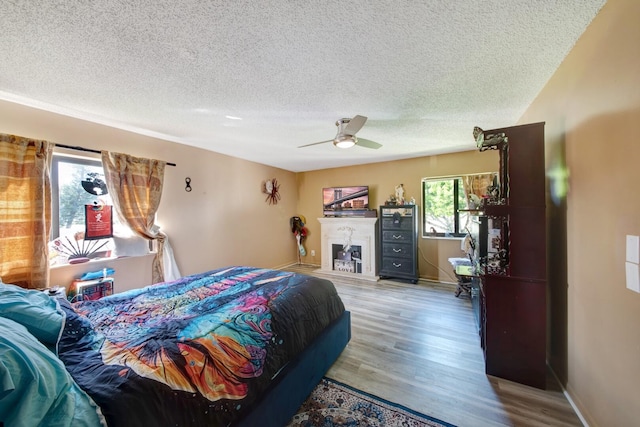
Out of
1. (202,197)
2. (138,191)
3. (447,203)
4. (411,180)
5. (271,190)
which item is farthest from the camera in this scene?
(271,190)

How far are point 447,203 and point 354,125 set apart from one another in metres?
2.89

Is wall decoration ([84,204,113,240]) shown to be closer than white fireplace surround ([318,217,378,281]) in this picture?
Yes

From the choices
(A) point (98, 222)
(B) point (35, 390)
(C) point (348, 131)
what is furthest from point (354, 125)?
(A) point (98, 222)

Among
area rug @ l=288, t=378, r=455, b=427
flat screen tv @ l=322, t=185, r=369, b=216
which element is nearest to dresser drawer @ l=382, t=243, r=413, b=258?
flat screen tv @ l=322, t=185, r=369, b=216

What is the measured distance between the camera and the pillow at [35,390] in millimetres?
619

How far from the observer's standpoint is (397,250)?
14.1 ft

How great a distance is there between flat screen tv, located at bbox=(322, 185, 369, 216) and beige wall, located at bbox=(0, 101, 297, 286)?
110cm

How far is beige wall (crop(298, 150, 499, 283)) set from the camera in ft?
13.3

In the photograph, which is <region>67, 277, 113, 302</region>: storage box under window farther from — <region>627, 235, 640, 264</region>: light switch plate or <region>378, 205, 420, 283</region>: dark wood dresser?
<region>627, 235, 640, 264</region>: light switch plate

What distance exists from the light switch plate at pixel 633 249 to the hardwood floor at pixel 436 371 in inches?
45.9

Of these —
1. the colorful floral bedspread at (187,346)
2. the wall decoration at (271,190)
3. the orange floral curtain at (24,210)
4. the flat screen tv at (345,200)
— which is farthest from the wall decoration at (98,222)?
the flat screen tv at (345,200)

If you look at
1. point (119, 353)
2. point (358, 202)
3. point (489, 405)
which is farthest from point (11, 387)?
point (358, 202)

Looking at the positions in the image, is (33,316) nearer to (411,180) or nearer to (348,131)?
(348,131)

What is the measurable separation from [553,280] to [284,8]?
275 centimetres
